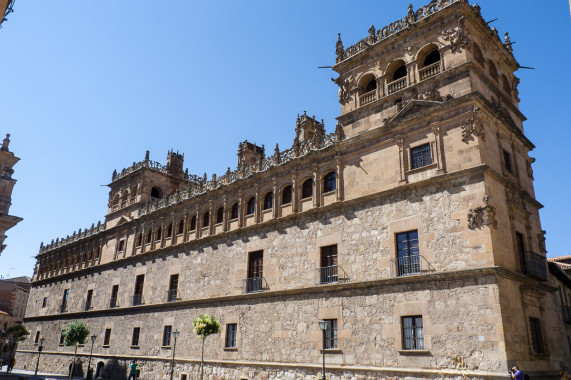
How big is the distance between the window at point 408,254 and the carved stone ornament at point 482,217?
2.30 m

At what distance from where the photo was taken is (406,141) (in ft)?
60.7

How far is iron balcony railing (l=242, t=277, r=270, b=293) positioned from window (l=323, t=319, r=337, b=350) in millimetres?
4436

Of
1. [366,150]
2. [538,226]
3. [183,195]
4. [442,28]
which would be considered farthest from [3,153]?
[538,226]

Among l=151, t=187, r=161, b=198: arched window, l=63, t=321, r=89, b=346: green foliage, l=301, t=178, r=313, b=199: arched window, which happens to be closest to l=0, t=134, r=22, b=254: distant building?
l=63, t=321, r=89, b=346: green foliage

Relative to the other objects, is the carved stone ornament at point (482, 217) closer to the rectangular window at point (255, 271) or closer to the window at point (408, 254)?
the window at point (408, 254)

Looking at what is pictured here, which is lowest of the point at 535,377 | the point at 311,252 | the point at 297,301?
the point at 535,377

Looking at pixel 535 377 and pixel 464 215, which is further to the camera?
pixel 464 215

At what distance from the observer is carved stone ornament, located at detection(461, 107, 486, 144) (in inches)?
650

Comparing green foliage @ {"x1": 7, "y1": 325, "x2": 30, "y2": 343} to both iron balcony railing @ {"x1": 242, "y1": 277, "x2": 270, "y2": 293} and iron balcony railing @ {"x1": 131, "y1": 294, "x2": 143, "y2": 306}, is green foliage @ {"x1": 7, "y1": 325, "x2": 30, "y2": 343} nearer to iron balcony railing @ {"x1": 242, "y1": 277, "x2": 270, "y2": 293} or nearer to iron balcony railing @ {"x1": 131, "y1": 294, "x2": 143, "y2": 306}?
iron balcony railing @ {"x1": 131, "y1": 294, "x2": 143, "y2": 306}

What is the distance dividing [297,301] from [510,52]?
16119 millimetres

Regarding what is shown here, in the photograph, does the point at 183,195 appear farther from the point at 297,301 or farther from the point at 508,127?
the point at 508,127

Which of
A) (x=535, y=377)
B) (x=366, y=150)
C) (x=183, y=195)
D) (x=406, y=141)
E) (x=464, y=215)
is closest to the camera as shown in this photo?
(x=535, y=377)

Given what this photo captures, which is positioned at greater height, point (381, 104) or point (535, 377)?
point (381, 104)

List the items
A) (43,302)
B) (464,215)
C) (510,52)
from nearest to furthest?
(464,215)
(510,52)
(43,302)
